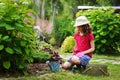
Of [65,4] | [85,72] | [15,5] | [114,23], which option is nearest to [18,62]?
[15,5]

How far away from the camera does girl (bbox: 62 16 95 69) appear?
753cm

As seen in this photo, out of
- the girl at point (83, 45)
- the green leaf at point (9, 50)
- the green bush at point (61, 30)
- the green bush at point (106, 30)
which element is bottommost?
the green bush at point (61, 30)

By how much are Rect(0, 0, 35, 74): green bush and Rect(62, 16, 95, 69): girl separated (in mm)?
1284

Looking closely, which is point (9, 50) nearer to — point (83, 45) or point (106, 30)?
point (83, 45)

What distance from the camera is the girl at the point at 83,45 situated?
753 centimetres

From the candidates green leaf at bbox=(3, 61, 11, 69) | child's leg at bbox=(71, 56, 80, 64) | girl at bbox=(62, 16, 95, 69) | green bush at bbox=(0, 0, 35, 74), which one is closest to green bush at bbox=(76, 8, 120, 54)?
girl at bbox=(62, 16, 95, 69)

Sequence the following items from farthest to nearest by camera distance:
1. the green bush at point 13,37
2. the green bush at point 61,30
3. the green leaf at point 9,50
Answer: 1. the green bush at point 61,30
2. the green bush at point 13,37
3. the green leaf at point 9,50

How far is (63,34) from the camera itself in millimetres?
16859

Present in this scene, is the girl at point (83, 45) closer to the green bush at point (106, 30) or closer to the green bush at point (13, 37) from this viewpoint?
the green bush at point (13, 37)

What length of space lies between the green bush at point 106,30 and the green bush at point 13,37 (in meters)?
6.25

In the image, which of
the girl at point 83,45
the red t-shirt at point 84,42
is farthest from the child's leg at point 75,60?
the red t-shirt at point 84,42

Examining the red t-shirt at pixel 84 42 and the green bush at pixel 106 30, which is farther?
the green bush at pixel 106 30

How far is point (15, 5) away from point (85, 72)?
216 centimetres

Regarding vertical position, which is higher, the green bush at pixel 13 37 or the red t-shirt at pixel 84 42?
the green bush at pixel 13 37
